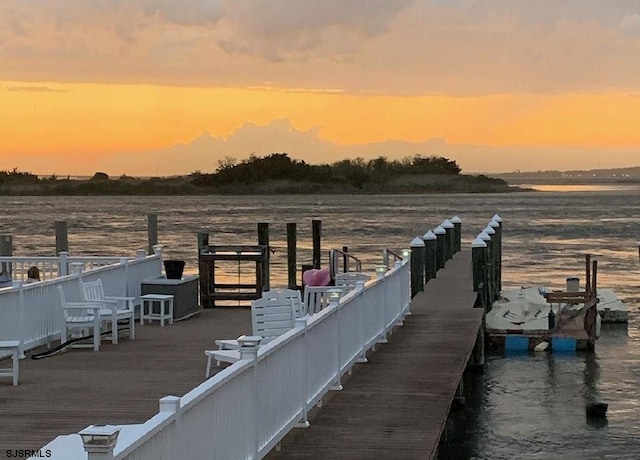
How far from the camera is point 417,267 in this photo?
20953 mm

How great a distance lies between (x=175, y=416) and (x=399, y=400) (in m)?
5.17

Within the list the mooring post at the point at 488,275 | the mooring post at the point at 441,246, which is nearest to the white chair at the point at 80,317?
the mooring post at the point at 488,275

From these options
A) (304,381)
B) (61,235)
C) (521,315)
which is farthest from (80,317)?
(61,235)

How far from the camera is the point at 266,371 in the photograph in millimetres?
8000

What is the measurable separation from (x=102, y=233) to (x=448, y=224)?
56.5 metres

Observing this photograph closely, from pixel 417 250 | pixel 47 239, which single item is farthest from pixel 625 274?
pixel 47 239

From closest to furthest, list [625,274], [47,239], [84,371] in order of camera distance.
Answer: [84,371], [625,274], [47,239]

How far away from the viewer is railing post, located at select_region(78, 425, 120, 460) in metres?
4.61

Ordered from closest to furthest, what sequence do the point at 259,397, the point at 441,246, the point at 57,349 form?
the point at 259,397 → the point at 57,349 → the point at 441,246

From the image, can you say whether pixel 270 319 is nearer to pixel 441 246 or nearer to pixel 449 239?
pixel 441 246

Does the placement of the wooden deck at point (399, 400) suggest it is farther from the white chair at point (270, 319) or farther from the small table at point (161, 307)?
the small table at point (161, 307)

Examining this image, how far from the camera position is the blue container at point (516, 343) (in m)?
21.4

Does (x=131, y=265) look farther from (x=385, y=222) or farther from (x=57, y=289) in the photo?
(x=385, y=222)

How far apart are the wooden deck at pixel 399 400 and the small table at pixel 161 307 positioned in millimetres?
3399
